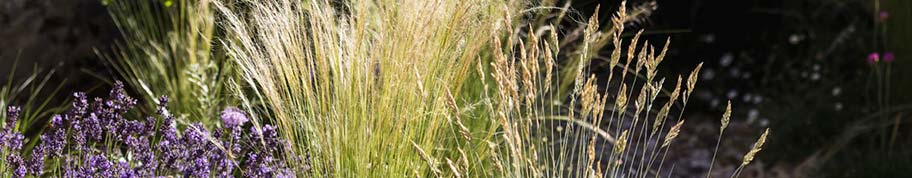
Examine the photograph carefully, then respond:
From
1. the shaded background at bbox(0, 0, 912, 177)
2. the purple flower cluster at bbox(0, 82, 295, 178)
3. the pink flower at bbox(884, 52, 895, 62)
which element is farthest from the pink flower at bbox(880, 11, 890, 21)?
the purple flower cluster at bbox(0, 82, 295, 178)

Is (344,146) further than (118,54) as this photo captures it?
No

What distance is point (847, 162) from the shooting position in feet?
14.9

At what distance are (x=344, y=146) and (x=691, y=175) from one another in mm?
2472

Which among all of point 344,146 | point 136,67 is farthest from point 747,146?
point 344,146

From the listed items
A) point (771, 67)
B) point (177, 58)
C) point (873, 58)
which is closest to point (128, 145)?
point (177, 58)

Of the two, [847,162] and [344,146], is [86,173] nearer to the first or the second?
[344,146]

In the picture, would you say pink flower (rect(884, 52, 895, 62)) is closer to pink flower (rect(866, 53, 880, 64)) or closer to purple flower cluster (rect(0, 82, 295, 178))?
pink flower (rect(866, 53, 880, 64))

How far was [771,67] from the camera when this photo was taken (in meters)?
5.62

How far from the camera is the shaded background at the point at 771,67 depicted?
4297mm

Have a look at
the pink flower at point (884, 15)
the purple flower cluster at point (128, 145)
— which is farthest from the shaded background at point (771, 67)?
the purple flower cluster at point (128, 145)

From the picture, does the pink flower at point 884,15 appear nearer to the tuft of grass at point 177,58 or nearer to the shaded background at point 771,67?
the shaded background at point 771,67

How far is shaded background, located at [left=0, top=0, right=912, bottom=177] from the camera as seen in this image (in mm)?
4297

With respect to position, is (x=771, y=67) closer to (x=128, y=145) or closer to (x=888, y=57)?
(x=888, y=57)

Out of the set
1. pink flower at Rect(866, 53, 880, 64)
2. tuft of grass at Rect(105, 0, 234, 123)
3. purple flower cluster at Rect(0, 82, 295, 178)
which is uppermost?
tuft of grass at Rect(105, 0, 234, 123)
